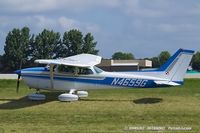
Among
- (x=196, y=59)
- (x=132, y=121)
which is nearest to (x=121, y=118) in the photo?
(x=132, y=121)

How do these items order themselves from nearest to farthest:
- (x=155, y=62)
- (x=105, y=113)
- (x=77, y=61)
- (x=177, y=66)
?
1. (x=105, y=113)
2. (x=177, y=66)
3. (x=77, y=61)
4. (x=155, y=62)

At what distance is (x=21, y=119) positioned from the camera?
15266mm

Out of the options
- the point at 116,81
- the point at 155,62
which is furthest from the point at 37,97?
the point at 155,62

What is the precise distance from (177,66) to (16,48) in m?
69.8

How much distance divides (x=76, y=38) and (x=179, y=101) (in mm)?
73602

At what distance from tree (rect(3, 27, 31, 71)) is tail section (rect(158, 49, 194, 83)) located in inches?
2611

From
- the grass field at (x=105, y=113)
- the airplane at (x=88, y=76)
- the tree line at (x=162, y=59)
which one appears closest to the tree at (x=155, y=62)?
the tree line at (x=162, y=59)

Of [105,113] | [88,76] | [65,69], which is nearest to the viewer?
[105,113]

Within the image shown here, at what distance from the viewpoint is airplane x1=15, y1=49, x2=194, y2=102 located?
2012 cm

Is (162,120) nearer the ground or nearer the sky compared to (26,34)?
nearer the ground

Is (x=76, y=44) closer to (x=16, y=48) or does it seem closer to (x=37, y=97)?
(x=16, y=48)

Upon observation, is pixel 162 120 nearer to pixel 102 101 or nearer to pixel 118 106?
pixel 118 106

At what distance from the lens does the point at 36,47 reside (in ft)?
287

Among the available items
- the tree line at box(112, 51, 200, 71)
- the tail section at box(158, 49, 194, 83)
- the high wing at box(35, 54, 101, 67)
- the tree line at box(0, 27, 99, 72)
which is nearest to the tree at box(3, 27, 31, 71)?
the tree line at box(0, 27, 99, 72)
